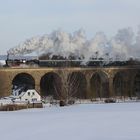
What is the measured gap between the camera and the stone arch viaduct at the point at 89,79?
166 ft

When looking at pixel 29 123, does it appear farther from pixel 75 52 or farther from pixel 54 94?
pixel 75 52

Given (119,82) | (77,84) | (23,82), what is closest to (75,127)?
(77,84)

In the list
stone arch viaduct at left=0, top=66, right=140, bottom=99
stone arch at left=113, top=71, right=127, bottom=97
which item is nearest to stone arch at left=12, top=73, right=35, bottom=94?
stone arch viaduct at left=0, top=66, right=140, bottom=99

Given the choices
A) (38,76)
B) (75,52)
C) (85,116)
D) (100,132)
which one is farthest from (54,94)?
(100,132)

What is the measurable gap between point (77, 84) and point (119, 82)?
5.37 metres

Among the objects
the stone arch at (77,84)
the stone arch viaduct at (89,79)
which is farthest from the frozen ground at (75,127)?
the stone arch viaduct at (89,79)

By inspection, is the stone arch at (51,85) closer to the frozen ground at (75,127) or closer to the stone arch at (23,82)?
the stone arch at (23,82)

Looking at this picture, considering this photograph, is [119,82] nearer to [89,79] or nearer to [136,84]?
[136,84]

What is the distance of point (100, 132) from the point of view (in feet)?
39.8

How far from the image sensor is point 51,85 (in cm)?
5488

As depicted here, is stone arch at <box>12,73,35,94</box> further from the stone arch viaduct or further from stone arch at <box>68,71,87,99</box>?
stone arch at <box>68,71,87,99</box>

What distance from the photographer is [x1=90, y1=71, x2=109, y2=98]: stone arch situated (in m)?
51.6

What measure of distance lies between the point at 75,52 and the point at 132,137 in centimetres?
4556

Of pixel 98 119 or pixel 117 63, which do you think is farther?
pixel 117 63
